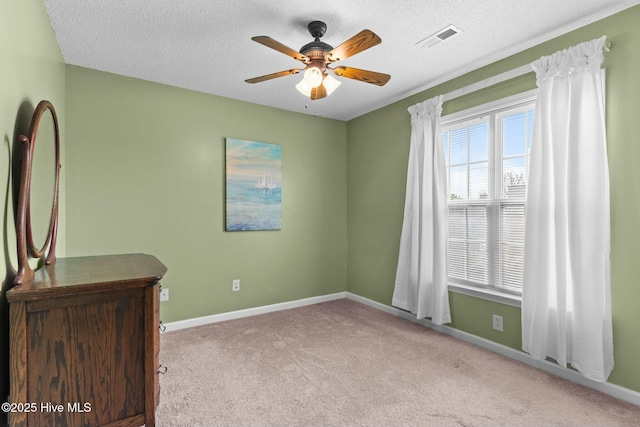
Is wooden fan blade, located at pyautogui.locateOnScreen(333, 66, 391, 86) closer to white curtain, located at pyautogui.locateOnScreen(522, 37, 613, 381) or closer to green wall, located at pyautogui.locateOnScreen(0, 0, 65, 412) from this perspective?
white curtain, located at pyautogui.locateOnScreen(522, 37, 613, 381)

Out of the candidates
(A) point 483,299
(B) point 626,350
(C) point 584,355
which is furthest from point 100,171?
(B) point 626,350

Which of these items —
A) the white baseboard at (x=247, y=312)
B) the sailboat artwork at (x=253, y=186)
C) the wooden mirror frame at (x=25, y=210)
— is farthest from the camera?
the sailboat artwork at (x=253, y=186)

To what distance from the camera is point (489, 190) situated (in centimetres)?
292

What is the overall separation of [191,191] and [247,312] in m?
1.48

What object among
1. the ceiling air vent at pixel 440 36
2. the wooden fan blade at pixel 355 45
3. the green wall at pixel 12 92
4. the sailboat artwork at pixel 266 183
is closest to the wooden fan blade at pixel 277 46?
the wooden fan blade at pixel 355 45

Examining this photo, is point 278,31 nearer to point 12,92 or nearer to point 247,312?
point 12,92

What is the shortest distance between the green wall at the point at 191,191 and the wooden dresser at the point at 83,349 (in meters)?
1.79

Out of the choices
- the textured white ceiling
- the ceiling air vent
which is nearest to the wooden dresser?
the textured white ceiling

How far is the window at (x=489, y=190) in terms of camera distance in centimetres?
272

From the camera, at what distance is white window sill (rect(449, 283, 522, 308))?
2715mm

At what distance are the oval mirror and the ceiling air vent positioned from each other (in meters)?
2.46

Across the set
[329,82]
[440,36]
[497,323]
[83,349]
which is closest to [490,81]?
[440,36]

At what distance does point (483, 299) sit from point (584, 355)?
0.82 metres

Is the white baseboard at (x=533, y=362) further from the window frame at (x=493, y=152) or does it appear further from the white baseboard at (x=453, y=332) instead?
the window frame at (x=493, y=152)
